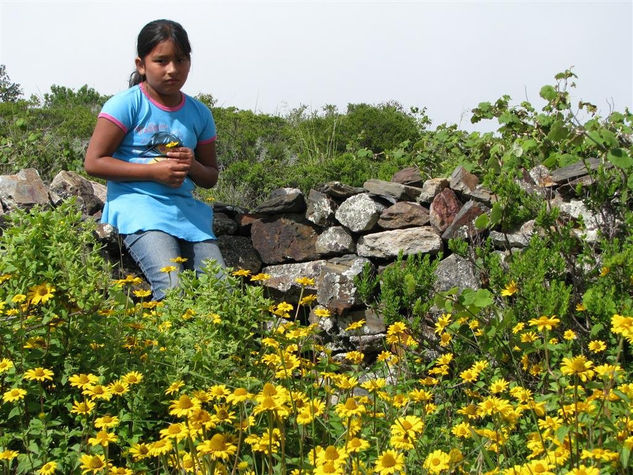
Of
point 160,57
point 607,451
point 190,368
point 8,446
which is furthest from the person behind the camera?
point 160,57

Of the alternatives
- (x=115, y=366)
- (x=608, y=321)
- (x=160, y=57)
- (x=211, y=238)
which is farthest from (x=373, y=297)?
(x=115, y=366)

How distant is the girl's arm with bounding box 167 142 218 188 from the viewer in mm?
3967

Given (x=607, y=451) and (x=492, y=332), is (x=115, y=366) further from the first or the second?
(x=607, y=451)

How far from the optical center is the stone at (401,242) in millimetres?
4344

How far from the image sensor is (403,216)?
14.9ft

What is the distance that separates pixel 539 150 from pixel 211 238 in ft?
6.91

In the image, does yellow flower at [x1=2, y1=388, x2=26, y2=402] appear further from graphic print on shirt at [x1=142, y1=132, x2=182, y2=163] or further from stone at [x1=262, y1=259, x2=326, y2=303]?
stone at [x1=262, y1=259, x2=326, y2=303]

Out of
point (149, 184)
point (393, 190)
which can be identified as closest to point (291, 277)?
point (393, 190)

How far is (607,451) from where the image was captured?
5.69 ft

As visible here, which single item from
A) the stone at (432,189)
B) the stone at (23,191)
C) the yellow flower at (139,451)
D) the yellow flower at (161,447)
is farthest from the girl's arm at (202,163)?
the yellow flower at (161,447)

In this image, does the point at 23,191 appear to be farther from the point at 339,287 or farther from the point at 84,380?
the point at 84,380

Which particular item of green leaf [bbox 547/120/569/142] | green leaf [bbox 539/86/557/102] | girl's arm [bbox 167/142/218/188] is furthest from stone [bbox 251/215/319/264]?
green leaf [bbox 547/120/569/142]

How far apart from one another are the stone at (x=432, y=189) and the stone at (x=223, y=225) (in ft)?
4.06

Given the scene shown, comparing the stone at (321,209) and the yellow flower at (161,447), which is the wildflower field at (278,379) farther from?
the stone at (321,209)
